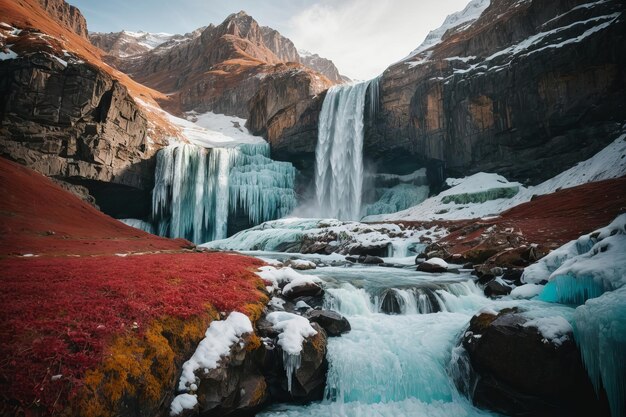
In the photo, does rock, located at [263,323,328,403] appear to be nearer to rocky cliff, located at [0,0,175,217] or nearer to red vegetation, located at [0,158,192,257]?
red vegetation, located at [0,158,192,257]

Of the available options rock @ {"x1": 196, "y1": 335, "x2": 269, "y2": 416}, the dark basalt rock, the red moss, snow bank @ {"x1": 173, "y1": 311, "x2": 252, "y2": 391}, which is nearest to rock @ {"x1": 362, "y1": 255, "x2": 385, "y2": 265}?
the dark basalt rock

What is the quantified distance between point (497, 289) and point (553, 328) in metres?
6.59

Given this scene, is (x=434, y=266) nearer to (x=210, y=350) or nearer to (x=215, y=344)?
(x=215, y=344)

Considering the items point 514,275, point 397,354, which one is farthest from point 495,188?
point 397,354

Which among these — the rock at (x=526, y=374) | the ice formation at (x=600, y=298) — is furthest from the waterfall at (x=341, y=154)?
the rock at (x=526, y=374)

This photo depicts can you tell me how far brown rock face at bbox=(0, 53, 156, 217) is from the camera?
36.7 metres

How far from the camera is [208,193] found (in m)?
51.5

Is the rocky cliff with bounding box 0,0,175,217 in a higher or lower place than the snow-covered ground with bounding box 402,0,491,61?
lower

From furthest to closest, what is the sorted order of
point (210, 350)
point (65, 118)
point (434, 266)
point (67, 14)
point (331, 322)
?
point (67, 14), point (65, 118), point (434, 266), point (331, 322), point (210, 350)

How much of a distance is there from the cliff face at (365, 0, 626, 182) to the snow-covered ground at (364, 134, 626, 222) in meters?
2.15

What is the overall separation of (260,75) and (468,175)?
7938 cm

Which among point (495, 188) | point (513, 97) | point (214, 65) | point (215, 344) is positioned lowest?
point (215, 344)

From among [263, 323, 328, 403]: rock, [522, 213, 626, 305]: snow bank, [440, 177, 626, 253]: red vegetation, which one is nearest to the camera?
[263, 323, 328, 403]: rock

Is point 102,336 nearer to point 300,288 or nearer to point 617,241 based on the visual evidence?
point 300,288
